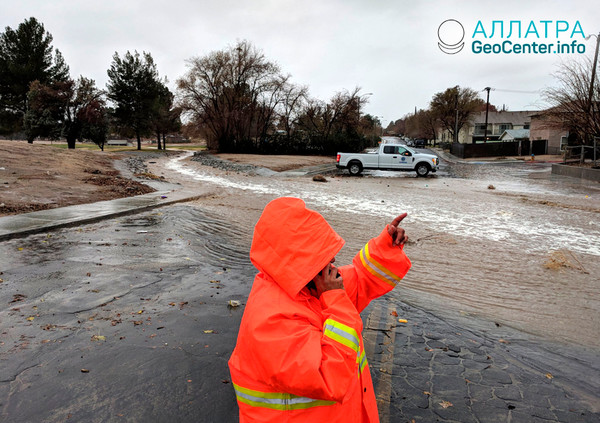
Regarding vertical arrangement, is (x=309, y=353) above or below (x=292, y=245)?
below

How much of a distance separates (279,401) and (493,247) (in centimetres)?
683

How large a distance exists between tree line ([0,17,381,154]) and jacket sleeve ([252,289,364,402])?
44779 millimetres

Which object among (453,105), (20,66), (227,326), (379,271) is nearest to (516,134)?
(453,105)

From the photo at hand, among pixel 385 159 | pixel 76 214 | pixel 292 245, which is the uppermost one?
pixel 385 159

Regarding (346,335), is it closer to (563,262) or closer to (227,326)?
(227,326)

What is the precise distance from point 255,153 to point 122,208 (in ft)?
118

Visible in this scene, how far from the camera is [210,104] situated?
49.5 m

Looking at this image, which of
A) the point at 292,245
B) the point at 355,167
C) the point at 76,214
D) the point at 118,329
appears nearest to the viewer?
the point at 292,245

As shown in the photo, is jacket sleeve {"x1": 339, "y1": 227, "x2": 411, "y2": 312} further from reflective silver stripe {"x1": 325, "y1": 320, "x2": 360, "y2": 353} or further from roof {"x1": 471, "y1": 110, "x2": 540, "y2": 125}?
roof {"x1": 471, "y1": 110, "x2": 540, "y2": 125}

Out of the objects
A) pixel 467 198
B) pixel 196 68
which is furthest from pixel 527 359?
pixel 196 68

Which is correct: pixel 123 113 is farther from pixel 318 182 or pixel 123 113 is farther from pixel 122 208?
pixel 122 208

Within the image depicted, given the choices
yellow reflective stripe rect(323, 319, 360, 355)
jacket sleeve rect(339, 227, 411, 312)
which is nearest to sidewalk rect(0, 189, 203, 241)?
jacket sleeve rect(339, 227, 411, 312)

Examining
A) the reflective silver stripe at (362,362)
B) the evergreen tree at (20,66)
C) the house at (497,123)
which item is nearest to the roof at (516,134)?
the house at (497,123)

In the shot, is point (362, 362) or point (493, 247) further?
point (493, 247)
